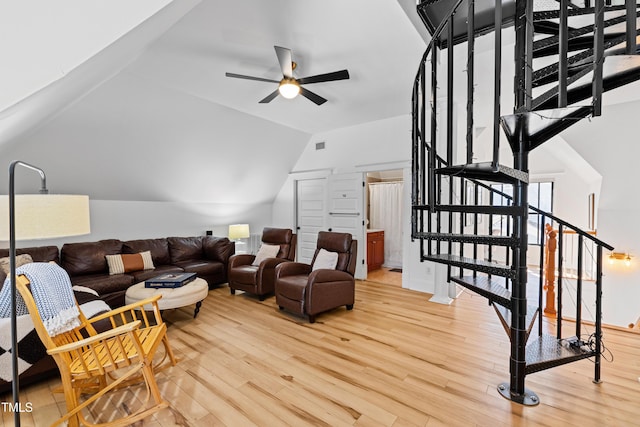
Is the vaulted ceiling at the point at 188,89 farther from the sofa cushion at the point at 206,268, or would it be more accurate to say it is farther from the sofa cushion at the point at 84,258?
the sofa cushion at the point at 206,268

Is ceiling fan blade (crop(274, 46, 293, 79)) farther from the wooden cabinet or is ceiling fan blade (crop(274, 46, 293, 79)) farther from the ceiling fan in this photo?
the wooden cabinet

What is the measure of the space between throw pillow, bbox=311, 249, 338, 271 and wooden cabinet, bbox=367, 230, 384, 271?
226 cm

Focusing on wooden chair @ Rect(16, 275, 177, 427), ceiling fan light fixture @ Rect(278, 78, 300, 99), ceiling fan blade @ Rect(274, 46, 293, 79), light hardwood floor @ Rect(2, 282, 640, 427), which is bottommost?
light hardwood floor @ Rect(2, 282, 640, 427)

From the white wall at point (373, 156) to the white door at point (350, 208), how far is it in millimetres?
212

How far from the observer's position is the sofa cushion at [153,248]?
4.26m

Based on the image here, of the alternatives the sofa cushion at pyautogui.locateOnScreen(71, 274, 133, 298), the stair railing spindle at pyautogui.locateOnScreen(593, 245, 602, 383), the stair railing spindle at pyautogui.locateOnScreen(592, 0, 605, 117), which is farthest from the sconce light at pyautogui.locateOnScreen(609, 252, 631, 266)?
the sofa cushion at pyautogui.locateOnScreen(71, 274, 133, 298)

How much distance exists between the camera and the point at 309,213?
19.7 ft

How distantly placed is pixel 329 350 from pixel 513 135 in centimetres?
232

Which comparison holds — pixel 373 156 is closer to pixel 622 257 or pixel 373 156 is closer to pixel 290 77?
pixel 290 77

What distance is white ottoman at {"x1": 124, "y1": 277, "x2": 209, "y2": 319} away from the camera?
2.89 m

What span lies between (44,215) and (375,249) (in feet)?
18.1

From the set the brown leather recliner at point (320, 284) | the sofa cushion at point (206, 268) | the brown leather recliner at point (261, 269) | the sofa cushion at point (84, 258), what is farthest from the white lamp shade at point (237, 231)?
the brown leather recliner at point (320, 284)

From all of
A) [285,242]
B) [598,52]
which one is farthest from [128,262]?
[598,52]

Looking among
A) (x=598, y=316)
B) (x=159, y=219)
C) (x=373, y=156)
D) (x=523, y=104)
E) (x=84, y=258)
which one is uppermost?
(x=373, y=156)
